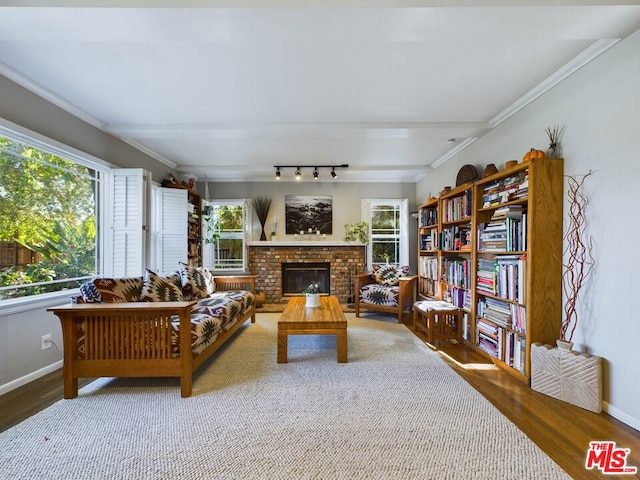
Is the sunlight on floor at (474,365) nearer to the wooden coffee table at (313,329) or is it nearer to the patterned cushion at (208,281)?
the wooden coffee table at (313,329)

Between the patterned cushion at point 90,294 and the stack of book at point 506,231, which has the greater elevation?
the stack of book at point 506,231

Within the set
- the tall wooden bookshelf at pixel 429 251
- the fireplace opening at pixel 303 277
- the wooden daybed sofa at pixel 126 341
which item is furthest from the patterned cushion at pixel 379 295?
the wooden daybed sofa at pixel 126 341

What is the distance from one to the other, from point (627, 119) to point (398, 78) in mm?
1447

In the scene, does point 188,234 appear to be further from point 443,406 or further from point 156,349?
point 443,406

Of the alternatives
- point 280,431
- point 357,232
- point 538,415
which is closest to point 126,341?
point 280,431

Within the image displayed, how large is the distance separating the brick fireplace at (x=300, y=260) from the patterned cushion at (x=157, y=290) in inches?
92.2

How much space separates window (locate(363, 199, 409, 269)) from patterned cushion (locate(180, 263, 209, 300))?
3.11m

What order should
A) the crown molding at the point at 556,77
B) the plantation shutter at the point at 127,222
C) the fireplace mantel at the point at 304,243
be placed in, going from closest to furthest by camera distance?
the crown molding at the point at 556,77
the plantation shutter at the point at 127,222
the fireplace mantel at the point at 304,243

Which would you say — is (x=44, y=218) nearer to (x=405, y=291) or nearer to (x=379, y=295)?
(x=379, y=295)

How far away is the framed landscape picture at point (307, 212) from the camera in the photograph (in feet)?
17.9

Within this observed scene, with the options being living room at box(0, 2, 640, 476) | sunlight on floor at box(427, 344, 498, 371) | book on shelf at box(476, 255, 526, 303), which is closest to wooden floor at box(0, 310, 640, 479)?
sunlight on floor at box(427, 344, 498, 371)

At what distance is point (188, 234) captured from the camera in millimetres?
4586

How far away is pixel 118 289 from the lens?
7.98 ft

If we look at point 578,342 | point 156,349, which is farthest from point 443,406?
point 156,349
